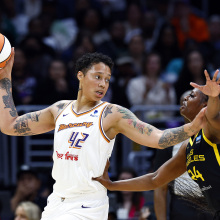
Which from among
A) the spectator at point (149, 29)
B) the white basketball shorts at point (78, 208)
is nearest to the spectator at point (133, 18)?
the spectator at point (149, 29)

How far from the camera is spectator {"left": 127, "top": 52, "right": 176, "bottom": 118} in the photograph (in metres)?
9.93

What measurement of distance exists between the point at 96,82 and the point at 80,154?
2.29 feet

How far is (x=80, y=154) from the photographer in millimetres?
4969

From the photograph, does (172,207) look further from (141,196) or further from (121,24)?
(121,24)

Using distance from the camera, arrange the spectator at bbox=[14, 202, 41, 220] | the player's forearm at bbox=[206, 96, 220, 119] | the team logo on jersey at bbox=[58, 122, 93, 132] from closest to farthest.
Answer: the player's forearm at bbox=[206, 96, 220, 119] → the team logo on jersey at bbox=[58, 122, 93, 132] → the spectator at bbox=[14, 202, 41, 220]

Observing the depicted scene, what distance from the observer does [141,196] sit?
27.8ft

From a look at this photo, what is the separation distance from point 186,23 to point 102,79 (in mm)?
7104

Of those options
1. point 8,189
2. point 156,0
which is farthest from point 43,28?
point 8,189

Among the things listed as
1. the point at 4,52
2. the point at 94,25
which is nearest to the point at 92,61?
the point at 4,52

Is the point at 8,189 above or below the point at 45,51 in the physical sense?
below

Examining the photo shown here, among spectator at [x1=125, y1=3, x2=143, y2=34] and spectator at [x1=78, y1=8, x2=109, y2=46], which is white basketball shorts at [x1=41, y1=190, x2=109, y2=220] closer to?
spectator at [x1=78, y1=8, x2=109, y2=46]

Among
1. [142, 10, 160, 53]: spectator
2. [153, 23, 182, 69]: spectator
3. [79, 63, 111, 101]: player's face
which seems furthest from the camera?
[142, 10, 160, 53]: spectator

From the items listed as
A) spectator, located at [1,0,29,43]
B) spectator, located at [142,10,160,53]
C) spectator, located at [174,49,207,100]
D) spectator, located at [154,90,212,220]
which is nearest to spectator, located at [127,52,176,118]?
spectator, located at [174,49,207,100]

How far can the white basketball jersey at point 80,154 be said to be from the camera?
4969 mm
